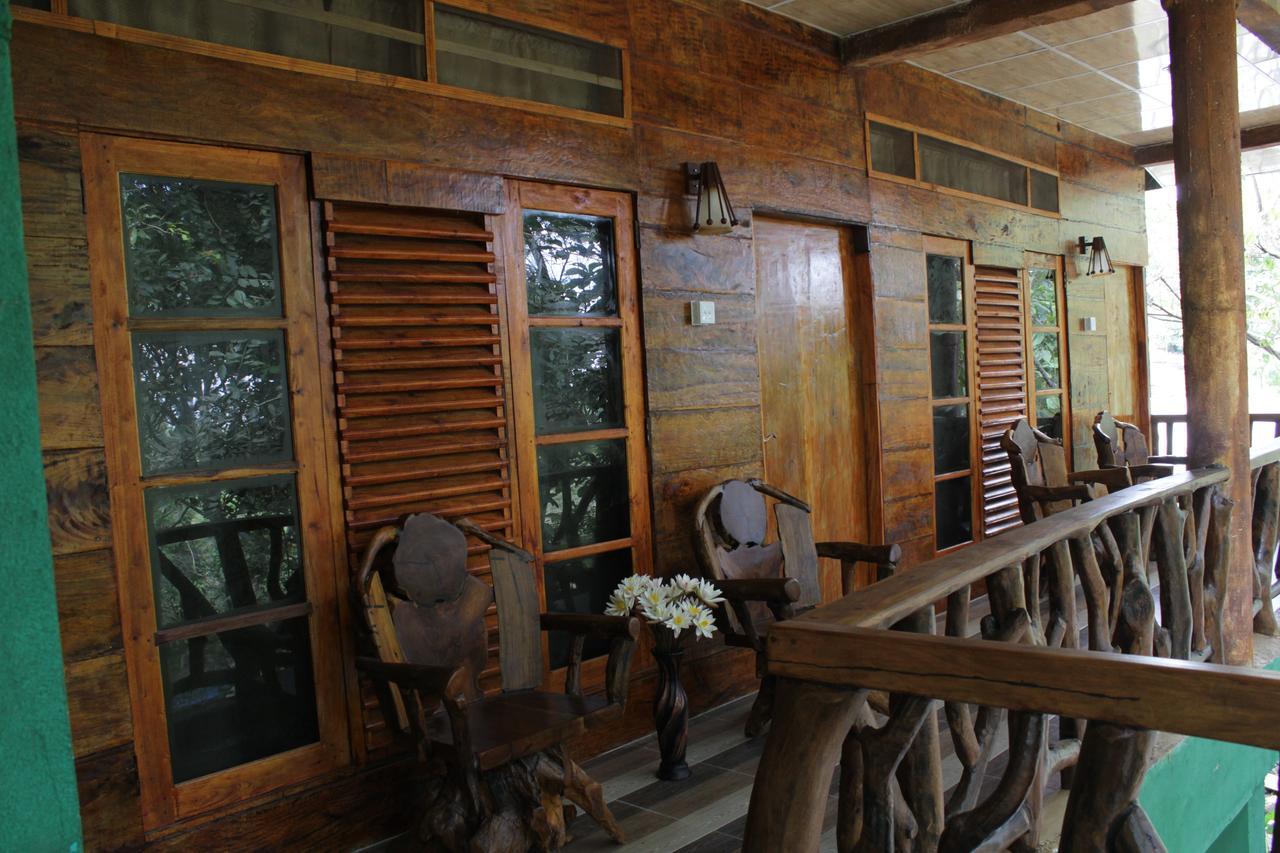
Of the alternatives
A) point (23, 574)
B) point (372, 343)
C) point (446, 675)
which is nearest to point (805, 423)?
point (372, 343)

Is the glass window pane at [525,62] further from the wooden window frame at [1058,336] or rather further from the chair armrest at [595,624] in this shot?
the wooden window frame at [1058,336]

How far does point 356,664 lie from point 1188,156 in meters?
3.48

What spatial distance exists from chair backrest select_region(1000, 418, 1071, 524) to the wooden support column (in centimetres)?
128

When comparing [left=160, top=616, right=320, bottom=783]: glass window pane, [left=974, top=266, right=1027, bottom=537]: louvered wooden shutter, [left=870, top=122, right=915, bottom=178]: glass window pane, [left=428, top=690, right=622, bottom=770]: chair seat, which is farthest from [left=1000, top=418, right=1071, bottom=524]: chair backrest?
[left=160, top=616, right=320, bottom=783]: glass window pane

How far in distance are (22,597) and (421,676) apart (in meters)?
1.38

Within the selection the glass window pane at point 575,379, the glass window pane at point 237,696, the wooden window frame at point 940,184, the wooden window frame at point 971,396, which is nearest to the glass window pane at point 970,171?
the wooden window frame at point 940,184

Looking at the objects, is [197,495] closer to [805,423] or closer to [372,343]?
[372,343]

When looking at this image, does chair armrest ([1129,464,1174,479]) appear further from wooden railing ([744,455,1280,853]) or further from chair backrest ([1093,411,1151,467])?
wooden railing ([744,455,1280,853])

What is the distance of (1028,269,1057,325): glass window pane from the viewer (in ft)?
21.2

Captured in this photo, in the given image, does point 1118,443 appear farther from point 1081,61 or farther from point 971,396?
point 1081,61

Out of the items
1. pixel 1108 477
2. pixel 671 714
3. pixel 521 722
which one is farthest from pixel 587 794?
pixel 1108 477

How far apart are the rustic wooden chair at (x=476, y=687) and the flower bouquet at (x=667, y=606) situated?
1.04ft

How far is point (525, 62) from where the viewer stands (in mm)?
3461

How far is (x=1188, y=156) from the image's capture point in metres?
3.73
